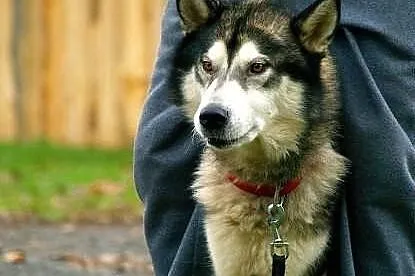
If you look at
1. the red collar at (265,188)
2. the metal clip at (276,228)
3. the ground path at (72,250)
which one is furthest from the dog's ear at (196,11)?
the ground path at (72,250)

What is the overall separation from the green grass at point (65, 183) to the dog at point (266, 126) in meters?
5.27

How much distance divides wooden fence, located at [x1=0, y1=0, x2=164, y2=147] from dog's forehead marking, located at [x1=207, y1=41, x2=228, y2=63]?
330 inches

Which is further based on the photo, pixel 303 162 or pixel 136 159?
pixel 136 159

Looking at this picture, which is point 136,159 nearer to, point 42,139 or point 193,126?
point 193,126

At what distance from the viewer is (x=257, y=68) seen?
4672mm

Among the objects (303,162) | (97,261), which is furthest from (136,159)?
(97,261)

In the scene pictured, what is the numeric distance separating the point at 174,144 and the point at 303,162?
617 mm

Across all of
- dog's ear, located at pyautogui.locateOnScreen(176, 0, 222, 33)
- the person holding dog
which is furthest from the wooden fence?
dog's ear, located at pyautogui.locateOnScreen(176, 0, 222, 33)

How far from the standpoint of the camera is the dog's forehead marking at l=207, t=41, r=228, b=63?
4.70 metres

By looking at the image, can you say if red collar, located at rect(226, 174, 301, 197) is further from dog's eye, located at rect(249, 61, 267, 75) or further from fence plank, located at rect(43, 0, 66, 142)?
fence plank, located at rect(43, 0, 66, 142)

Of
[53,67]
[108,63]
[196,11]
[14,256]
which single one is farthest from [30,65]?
[196,11]

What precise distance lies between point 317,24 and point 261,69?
0.26 meters

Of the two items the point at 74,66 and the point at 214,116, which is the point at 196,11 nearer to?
the point at 214,116

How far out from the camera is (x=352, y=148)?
4.82 m
